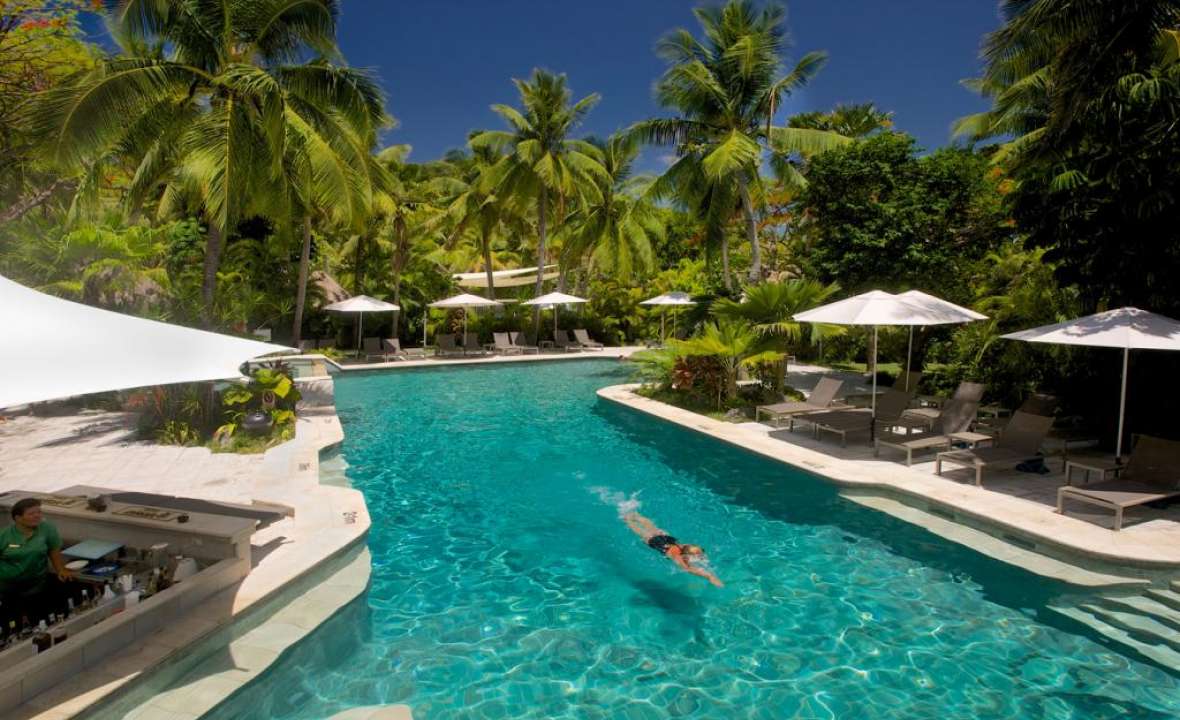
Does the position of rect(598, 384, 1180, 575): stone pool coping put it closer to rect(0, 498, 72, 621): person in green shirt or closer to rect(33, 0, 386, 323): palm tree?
rect(0, 498, 72, 621): person in green shirt

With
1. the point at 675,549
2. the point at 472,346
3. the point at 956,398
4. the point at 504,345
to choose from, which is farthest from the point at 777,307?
the point at 472,346

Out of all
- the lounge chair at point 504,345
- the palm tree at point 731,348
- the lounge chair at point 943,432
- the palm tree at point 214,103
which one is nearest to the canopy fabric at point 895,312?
the lounge chair at point 943,432

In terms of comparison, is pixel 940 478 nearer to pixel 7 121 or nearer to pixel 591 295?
pixel 7 121

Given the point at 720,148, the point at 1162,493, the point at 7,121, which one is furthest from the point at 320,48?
the point at 1162,493

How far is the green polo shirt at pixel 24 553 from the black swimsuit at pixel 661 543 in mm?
5669

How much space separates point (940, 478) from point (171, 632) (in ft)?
30.4

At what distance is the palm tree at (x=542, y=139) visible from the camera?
1040 inches

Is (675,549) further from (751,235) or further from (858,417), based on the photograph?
(751,235)

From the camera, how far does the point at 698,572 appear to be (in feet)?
23.4

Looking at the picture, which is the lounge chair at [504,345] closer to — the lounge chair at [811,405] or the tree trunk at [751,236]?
the tree trunk at [751,236]

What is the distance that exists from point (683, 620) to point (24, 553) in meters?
5.35

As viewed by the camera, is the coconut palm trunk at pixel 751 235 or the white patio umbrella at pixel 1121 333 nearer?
the white patio umbrella at pixel 1121 333

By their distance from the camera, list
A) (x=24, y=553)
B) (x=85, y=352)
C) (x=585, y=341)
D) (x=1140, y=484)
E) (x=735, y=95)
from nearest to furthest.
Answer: (x=85, y=352) < (x=24, y=553) < (x=1140, y=484) < (x=735, y=95) < (x=585, y=341)

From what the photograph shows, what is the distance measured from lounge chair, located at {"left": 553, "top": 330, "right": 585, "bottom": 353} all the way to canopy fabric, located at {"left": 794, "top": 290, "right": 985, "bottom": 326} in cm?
1696
